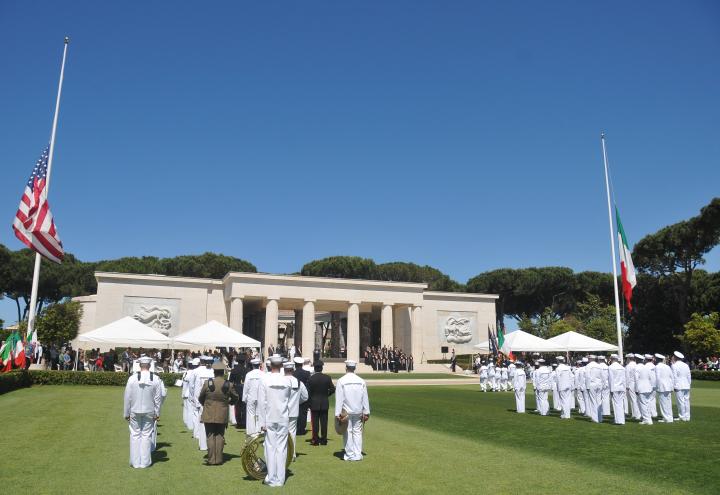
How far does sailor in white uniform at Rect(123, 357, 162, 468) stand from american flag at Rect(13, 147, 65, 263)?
47.0 ft

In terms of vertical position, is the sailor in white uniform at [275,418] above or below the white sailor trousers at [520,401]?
above

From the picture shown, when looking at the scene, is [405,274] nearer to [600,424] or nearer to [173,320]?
[173,320]

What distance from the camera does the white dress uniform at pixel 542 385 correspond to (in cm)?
1680

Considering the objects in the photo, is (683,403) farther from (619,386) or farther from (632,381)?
(619,386)

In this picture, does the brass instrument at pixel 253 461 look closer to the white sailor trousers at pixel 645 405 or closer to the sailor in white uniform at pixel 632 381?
the white sailor trousers at pixel 645 405

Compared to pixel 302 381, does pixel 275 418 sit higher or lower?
lower

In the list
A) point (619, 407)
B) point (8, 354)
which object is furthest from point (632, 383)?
point (8, 354)

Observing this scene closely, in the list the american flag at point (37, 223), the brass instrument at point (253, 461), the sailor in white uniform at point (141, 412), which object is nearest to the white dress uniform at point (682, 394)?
the brass instrument at point (253, 461)

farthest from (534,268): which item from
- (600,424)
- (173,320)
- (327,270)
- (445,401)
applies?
(600,424)

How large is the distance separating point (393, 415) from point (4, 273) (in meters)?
54.1

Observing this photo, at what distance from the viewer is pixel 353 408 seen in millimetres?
9500

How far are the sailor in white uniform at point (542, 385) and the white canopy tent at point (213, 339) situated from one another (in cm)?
1140

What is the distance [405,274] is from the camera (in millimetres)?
76375

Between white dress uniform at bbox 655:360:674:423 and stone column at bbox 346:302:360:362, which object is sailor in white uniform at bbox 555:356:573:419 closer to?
white dress uniform at bbox 655:360:674:423
